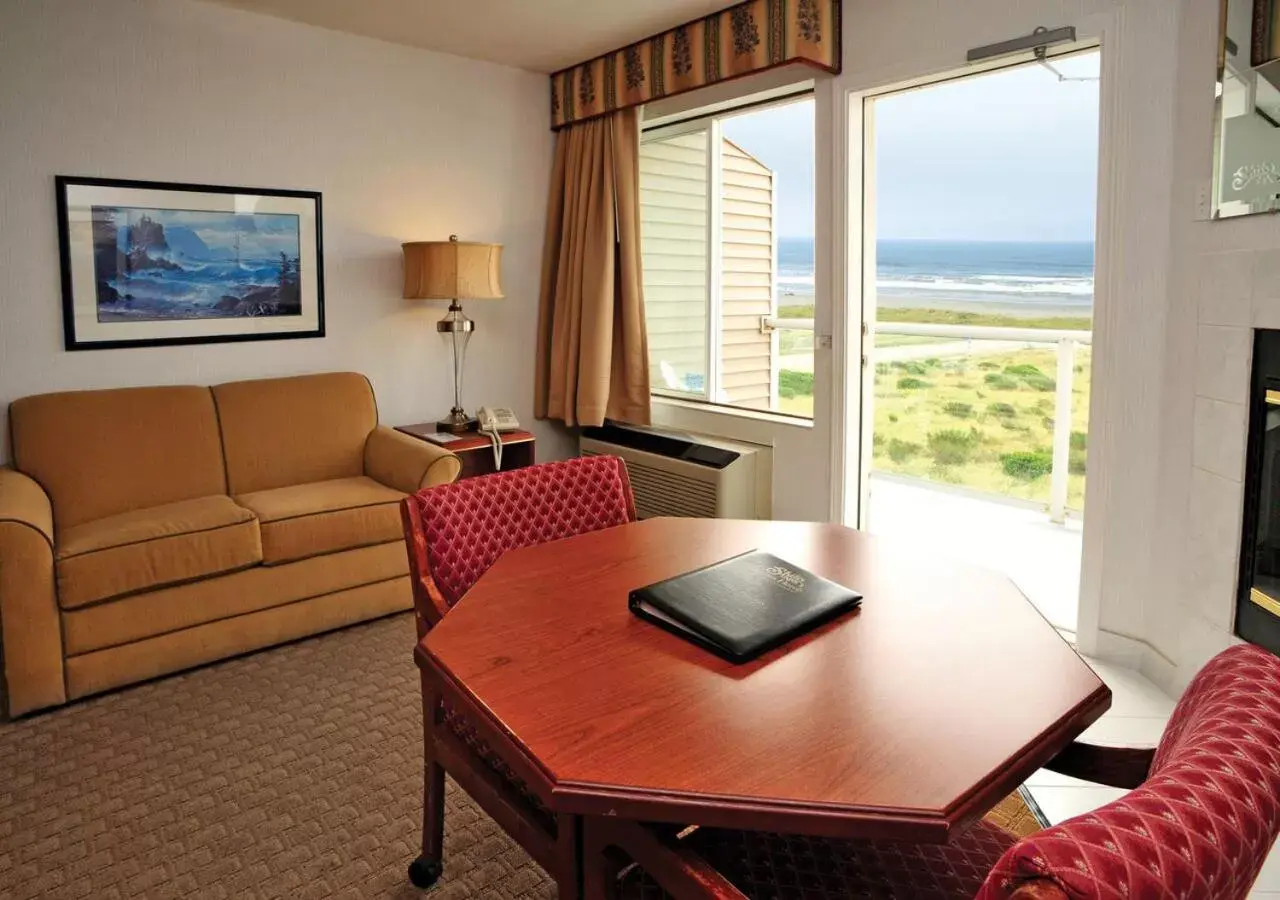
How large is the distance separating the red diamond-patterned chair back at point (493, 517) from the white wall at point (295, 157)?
7.78 ft

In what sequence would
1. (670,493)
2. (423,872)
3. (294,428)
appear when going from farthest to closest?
(670,493)
(294,428)
(423,872)

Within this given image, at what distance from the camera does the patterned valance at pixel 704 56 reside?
3.41 metres

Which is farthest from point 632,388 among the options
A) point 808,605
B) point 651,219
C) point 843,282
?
point 808,605

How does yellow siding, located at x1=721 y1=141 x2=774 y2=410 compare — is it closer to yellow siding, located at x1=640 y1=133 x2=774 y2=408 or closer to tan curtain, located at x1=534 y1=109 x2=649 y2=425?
yellow siding, located at x1=640 y1=133 x2=774 y2=408

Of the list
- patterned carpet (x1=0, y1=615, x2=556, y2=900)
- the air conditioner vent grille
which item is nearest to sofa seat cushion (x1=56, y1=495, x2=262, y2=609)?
patterned carpet (x1=0, y1=615, x2=556, y2=900)

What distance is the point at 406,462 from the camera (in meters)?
3.58

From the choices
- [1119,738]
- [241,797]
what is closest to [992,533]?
[1119,738]

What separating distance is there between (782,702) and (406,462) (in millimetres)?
2668

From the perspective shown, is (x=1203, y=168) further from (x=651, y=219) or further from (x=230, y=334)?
(x=230, y=334)

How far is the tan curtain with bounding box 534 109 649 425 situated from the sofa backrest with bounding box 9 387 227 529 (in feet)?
5.69

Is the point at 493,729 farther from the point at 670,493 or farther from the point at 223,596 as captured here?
the point at 670,493

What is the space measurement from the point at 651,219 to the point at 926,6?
181cm

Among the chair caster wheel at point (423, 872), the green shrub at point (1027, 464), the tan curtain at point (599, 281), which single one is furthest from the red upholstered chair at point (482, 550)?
the green shrub at point (1027, 464)

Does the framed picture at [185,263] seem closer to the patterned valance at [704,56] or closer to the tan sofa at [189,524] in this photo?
the tan sofa at [189,524]
